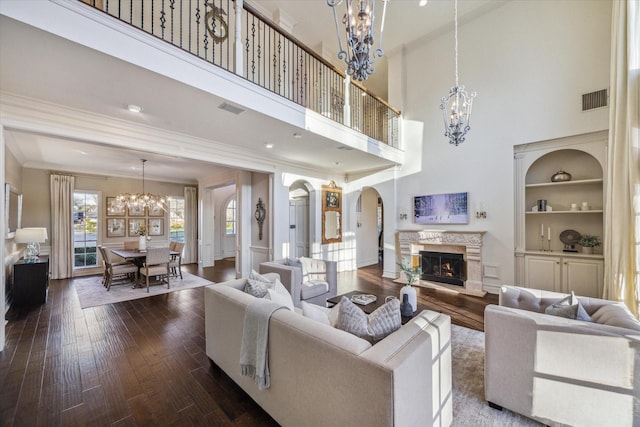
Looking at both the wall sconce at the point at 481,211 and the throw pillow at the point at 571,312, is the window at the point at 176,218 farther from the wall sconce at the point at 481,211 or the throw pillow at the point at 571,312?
the throw pillow at the point at 571,312

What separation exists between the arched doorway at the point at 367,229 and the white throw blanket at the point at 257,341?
606 centimetres

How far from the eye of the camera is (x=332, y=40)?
6.42m

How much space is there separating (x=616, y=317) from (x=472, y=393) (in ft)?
3.74

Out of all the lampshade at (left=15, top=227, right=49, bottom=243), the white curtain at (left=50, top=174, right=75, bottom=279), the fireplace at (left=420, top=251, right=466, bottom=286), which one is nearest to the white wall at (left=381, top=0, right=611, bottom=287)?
the fireplace at (left=420, top=251, right=466, bottom=286)

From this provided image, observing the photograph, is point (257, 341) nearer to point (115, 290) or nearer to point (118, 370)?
point (118, 370)

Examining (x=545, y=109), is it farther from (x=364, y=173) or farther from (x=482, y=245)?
(x=364, y=173)

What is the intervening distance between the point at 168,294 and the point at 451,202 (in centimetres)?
611

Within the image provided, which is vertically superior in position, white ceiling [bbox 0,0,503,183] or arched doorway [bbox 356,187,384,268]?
white ceiling [bbox 0,0,503,183]

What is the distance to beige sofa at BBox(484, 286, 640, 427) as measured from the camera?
1471mm

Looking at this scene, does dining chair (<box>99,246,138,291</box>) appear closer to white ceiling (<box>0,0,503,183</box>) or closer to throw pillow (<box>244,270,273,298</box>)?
white ceiling (<box>0,0,503,183</box>)

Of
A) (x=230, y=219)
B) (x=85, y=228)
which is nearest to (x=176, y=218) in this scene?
(x=230, y=219)

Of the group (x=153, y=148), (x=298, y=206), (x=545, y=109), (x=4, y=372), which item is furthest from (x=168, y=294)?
(x=545, y=109)

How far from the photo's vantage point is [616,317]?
1.69 m

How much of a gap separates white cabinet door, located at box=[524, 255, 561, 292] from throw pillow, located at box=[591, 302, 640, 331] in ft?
9.96
